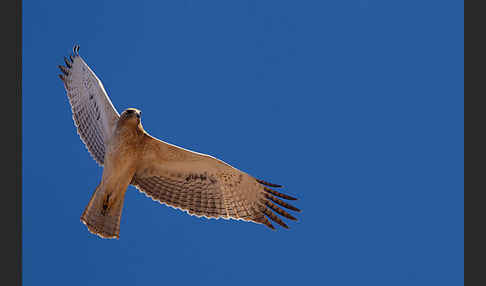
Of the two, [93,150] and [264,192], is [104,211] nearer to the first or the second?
[93,150]

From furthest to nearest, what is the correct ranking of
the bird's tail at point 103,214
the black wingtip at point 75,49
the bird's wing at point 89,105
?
the black wingtip at point 75,49 → the bird's wing at point 89,105 → the bird's tail at point 103,214

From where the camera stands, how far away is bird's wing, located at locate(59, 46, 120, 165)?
9.01 meters

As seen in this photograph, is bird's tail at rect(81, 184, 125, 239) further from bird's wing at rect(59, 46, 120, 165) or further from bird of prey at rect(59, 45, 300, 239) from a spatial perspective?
bird's wing at rect(59, 46, 120, 165)

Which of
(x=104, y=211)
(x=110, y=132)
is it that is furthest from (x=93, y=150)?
(x=104, y=211)

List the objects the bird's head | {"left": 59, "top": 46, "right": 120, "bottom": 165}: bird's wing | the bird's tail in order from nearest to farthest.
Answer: the bird's head → the bird's tail → {"left": 59, "top": 46, "right": 120, "bottom": 165}: bird's wing

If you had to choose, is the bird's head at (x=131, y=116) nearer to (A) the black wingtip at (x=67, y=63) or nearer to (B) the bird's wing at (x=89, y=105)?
(B) the bird's wing at (x=89, y=105)

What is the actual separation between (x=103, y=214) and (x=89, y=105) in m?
1.84

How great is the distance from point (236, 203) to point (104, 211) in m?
2.03

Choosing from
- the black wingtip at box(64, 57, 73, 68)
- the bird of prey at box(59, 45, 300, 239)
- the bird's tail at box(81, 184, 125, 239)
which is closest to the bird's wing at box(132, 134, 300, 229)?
the bird of prey at box(59, 45, 300, 239)

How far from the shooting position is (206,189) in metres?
9.27

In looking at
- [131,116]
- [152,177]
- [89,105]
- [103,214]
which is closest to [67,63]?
[89,105]

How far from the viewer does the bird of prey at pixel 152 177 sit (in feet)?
28.5

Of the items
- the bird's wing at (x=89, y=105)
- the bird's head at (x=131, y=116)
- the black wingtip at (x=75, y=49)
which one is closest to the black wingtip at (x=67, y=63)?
the bird's wing at (x=89, y=105)

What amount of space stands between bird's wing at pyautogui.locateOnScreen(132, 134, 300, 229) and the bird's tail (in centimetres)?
67
